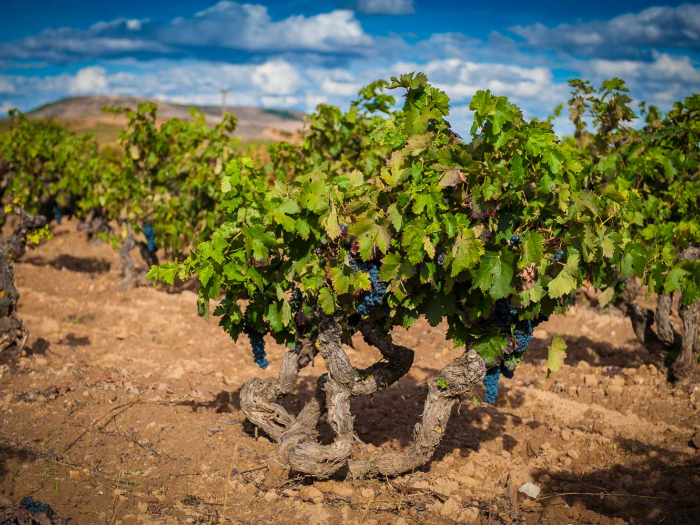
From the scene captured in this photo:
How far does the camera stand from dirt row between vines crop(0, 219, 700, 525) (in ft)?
14.7

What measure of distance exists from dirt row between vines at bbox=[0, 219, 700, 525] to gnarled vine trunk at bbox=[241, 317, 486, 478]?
8.4 inches

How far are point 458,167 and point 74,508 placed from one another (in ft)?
11.7

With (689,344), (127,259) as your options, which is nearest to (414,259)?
(689,344)

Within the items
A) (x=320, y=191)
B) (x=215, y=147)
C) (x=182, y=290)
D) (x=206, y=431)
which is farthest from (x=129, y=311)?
(x=320, y=191)

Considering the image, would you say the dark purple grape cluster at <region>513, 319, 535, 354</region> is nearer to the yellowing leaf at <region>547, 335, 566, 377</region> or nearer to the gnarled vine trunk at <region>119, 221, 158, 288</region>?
the yellowing leaf at <region>547, 335, 566, 377</region>

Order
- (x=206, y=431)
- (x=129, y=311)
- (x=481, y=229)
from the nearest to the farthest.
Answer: (x=481, y=229), (x=206, y=431), (x=129, y=311)

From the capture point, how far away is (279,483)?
15.6 feet

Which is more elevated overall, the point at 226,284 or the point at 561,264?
the point at 561,264

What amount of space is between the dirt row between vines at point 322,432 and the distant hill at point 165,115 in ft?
193

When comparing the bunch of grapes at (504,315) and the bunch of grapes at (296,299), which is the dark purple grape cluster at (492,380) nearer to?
the bunch of grapes at (504,315)

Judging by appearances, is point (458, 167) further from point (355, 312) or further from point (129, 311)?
point (129, 311)

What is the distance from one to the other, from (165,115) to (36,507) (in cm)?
8126

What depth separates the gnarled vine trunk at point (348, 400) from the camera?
14.7 ft

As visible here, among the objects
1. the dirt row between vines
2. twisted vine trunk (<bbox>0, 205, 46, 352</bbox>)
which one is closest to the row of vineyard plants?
the dirt row between vines
